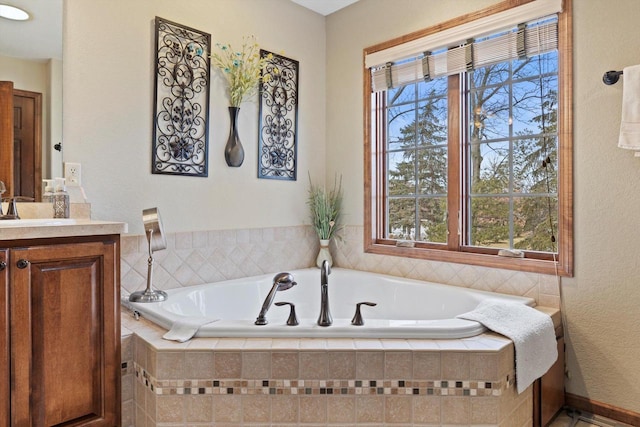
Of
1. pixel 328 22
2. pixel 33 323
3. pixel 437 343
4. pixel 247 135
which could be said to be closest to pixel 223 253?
pixel 247 135

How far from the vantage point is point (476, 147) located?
8.91 feet

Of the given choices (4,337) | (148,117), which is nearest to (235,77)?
(148,117)

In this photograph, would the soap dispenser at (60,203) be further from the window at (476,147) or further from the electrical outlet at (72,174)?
the window at (476,147)

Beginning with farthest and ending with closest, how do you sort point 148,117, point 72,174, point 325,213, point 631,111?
point 325,213 → point 148,117 → point 72,174 → point 631,111

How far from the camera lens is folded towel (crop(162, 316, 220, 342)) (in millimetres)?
1700

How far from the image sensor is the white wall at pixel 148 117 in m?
2.23

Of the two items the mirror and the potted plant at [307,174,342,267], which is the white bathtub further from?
the mirror

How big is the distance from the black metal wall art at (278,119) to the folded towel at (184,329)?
1.44 meters

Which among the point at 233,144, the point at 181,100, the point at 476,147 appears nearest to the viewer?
the point at 181,100

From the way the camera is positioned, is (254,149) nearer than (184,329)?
No

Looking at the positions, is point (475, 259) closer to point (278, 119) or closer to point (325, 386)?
point (325, 386)

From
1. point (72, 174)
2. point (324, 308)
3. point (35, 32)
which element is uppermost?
point (35, 32)

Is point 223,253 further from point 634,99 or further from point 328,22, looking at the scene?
point 634,99

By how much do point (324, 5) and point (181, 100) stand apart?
4.94 feet
